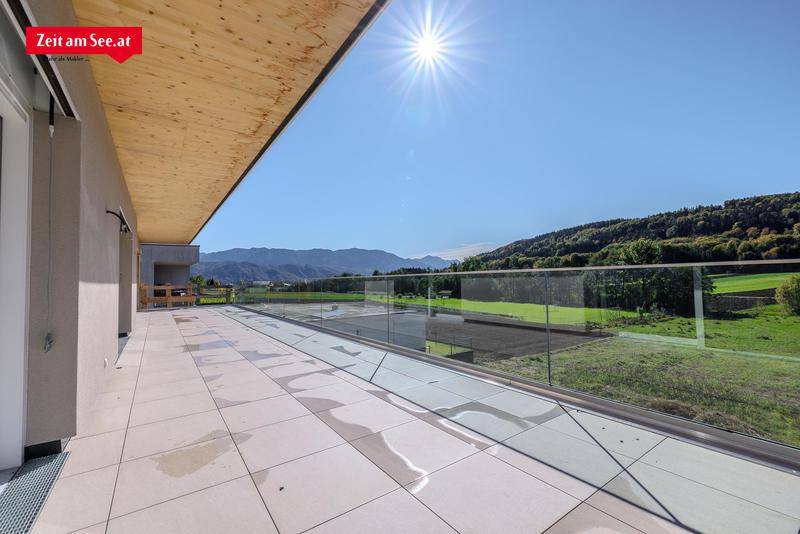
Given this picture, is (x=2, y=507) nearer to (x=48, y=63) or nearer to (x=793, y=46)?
(x=48, y=63)

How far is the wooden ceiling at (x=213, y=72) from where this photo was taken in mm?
2383

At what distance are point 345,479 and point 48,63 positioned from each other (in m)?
3.07

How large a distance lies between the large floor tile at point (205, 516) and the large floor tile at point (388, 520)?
1.01ft

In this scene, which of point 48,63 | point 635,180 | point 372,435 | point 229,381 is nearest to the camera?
point 48,63

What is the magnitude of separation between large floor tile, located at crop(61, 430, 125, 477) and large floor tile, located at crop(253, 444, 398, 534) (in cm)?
115

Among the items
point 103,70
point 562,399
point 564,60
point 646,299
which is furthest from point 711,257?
point 564,60

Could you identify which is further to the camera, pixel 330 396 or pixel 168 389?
pixel 168 389

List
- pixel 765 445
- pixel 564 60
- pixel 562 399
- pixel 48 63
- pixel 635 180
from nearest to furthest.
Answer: pixel 48 63
pixel 765 445
pixel 562 399
pixel 564 60
pixel 635 180

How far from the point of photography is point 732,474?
1.93 metres

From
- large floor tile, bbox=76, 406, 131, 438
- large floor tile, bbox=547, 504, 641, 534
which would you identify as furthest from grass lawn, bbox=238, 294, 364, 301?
large floor tile, bbox=547, 504, 641, 534

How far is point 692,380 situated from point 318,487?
355cm

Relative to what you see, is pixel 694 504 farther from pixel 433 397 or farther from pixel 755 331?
pixel 433 397

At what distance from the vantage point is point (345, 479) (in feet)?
6.41

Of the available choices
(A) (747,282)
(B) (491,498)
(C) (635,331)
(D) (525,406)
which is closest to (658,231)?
(C) (635,331)
